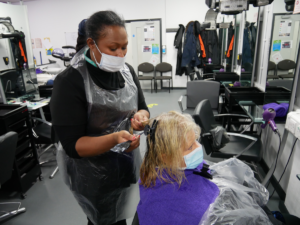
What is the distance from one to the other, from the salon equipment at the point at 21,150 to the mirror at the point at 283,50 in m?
2.53

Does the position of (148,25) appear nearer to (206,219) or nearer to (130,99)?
(130,99)

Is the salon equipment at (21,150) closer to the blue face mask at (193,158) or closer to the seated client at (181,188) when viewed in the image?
the seated client at (181,188)

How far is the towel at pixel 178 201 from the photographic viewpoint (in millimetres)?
900

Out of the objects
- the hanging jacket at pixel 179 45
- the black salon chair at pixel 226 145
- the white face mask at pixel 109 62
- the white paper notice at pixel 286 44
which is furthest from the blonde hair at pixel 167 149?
the hanging jacket at pixel 179 45

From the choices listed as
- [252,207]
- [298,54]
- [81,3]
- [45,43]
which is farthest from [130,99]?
[45,43]

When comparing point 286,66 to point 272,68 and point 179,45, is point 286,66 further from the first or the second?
point 179,45

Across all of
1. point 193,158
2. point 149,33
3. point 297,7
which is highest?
point 149,33

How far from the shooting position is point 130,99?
1165mm

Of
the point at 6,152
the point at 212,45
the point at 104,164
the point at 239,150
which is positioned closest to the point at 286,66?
the point at 239,150

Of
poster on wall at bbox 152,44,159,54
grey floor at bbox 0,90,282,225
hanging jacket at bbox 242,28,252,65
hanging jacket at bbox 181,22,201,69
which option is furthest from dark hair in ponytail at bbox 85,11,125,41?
poster on wall at bbox 152,44,159,54

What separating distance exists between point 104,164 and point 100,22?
0.69 metres

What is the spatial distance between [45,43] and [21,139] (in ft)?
18.0

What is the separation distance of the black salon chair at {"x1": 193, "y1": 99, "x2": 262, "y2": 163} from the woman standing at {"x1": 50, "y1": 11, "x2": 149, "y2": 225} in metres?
0.81

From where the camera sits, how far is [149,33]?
236 inches
